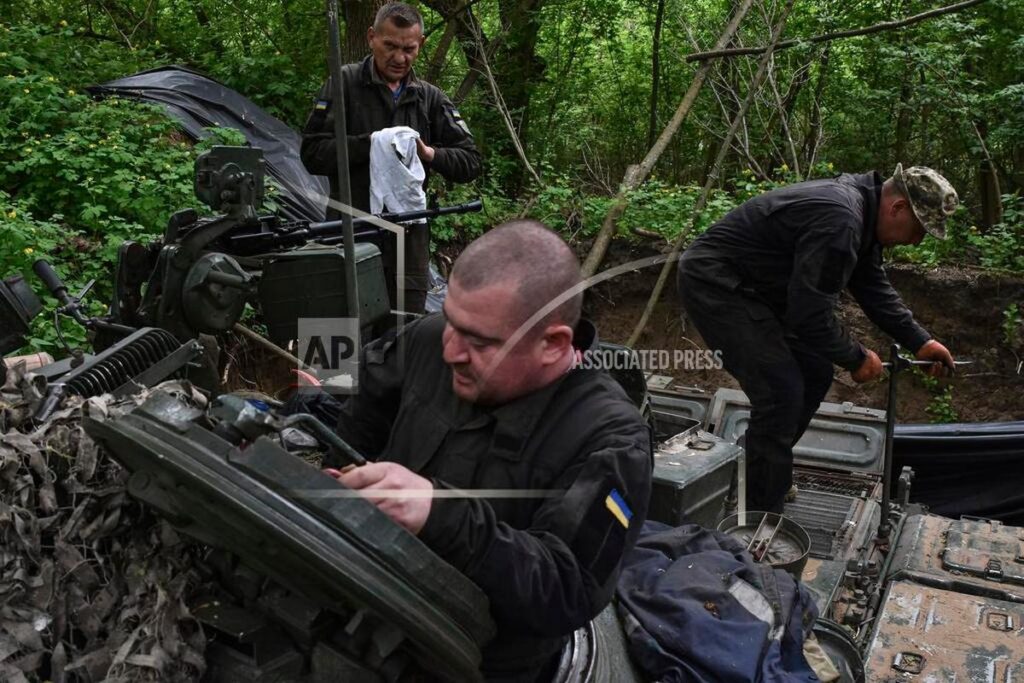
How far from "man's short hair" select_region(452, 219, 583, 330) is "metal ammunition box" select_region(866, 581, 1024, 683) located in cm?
169

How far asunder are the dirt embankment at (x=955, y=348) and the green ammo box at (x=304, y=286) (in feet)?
13.4

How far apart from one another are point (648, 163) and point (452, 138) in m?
2.99

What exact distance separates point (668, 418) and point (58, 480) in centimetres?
317

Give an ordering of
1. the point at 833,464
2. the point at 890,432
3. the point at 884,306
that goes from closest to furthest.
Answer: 1. the point at 890,432
2. the point at 884,306
3. the point at 833,464

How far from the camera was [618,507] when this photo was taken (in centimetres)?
159

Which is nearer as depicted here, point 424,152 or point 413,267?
point 424,152

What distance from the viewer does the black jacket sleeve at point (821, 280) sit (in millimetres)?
3666

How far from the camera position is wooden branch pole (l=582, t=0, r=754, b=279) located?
6.89 meters

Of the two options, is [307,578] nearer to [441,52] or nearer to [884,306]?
[884,306]

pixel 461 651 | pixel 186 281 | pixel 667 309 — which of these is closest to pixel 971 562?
pixel 461 651

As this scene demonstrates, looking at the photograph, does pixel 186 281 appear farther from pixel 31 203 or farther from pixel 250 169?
pixel 31 203

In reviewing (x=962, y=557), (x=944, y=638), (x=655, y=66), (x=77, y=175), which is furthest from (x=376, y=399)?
(x=655, y=66)

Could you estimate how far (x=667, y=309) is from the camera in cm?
756

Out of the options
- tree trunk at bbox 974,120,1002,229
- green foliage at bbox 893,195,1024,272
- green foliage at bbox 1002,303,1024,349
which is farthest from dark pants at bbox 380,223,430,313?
tree trunk at bbox 974,120,1002,229
